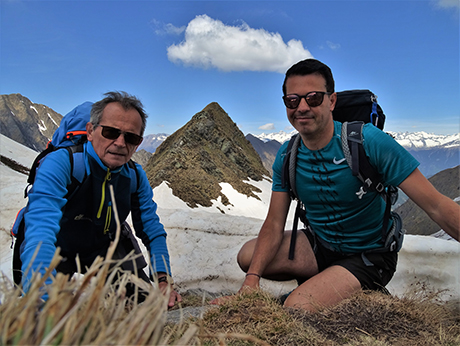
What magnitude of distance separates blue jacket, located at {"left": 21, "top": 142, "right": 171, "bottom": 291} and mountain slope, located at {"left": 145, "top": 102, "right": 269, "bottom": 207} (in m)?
40.9

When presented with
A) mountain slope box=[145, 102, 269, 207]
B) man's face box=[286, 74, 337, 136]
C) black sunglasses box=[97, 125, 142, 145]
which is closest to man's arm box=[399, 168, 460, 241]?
man's face box=[286, 74, 337, 136]

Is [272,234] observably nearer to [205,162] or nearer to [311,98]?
[311,98]

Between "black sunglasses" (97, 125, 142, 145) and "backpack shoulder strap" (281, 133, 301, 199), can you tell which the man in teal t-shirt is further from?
"black sunglasses" (97, 125, 142, 145)

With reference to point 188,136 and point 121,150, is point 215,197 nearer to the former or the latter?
point 188,136

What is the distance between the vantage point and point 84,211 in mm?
3715

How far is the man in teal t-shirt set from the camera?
3.65 metres

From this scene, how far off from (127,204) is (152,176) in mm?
48662

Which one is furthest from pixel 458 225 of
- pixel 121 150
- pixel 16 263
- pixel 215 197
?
pixel 215 197

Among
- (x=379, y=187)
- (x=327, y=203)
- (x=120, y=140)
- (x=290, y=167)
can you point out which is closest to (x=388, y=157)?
(x=379, y=187)

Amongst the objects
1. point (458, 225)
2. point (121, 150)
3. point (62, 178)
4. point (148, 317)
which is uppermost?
point (121, 150)

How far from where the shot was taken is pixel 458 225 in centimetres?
321

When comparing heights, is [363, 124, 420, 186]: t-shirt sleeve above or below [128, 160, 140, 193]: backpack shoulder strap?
above

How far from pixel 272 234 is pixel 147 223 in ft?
5.41

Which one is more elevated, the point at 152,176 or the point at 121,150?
the point at 152,176
